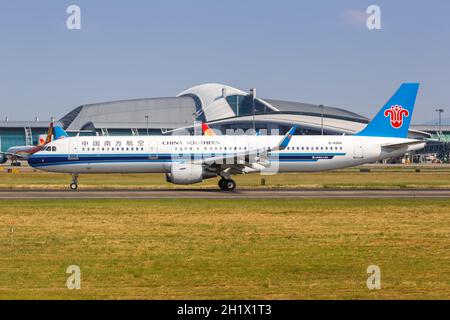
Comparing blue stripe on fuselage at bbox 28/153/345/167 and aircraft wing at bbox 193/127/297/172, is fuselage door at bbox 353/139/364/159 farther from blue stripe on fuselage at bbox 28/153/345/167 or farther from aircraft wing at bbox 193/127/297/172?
→ aircraft wing at bbox 193/127/297/172

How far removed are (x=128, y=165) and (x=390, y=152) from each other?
20278 mm

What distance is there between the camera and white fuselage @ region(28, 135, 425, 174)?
168 ft

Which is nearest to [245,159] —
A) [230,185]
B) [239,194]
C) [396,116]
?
[230,185]

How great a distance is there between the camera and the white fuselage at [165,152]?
168 feet

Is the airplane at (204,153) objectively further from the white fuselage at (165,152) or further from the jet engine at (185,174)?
the jet engine at (185,174)

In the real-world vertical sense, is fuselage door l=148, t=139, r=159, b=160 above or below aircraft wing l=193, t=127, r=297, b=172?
above

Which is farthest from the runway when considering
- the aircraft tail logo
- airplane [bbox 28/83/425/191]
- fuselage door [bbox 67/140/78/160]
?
the aircraft tail logo

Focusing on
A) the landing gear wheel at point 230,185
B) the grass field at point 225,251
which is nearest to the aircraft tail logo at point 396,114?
the landing gear wheel at point 230,185

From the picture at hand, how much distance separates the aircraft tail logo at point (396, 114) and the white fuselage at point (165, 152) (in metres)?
2.86

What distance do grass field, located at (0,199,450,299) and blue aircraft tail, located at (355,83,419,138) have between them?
67.6 ft

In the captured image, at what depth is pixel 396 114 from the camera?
5591 cm

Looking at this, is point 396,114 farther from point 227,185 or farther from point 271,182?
point 227,185
